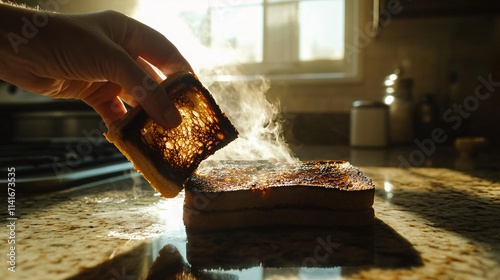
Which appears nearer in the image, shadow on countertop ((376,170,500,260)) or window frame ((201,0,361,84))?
shadow on countertop ((376,170,500,260))

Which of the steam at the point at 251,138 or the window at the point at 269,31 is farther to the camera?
the window at the point at 269,31

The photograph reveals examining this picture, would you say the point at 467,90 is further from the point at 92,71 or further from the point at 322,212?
the point at 92,71

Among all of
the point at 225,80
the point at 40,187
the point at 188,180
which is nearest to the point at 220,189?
the point at 188,180

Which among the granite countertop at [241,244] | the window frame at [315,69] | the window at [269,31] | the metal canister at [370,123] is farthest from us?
the window at [269,31]

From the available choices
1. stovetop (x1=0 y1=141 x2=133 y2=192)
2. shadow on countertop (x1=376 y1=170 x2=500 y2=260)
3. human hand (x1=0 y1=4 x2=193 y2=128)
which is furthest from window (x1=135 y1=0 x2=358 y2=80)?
human hand (x1=0 y1=4 x2=193 y2=128)

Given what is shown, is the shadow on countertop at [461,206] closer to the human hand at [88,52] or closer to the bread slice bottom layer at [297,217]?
the bread slice bottom layer at [297,217]

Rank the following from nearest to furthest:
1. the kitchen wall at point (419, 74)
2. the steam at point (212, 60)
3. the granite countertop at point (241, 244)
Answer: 1. the granite countertop at point (241, 244)
2. the steam at point (212, 60)
3. the kitchen wall at point (419, 74)

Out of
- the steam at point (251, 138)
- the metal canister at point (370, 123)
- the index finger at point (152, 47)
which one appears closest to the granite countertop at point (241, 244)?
the index finger at point (152, 47)

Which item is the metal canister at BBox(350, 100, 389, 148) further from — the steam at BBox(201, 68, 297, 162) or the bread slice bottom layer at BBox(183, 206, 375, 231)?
the bread slice bottom layer at BBox(183, 206, 375, 231)
